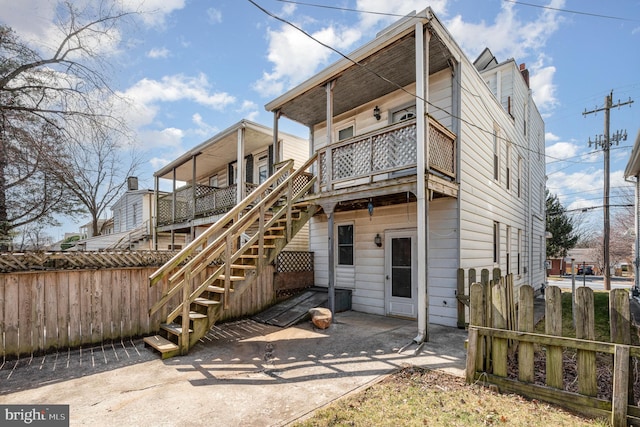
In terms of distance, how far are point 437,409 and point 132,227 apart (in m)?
25.4

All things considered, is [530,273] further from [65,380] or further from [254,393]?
[65,380]

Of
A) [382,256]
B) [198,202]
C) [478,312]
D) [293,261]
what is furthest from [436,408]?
[198,202]

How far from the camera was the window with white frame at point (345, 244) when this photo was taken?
931cm

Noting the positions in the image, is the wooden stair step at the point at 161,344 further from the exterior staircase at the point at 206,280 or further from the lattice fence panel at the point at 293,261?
the lattice fence panel at the point at 293,261

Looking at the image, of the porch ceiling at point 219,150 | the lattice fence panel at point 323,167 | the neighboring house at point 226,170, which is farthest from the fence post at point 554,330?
the porch ceiling at point 219,150

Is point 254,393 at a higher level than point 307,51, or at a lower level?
lower

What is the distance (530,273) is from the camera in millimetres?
12672

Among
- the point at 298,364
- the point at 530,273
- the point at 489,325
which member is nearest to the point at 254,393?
the point at 298,364

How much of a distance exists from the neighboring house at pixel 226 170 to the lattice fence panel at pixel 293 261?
2.73 metres

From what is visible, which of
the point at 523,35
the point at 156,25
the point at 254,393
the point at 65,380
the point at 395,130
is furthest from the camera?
the point at 523,35

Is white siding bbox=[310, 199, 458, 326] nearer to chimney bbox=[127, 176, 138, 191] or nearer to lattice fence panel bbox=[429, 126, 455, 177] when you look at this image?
lattice fence panel bbox=[429, 126, 455, 177]

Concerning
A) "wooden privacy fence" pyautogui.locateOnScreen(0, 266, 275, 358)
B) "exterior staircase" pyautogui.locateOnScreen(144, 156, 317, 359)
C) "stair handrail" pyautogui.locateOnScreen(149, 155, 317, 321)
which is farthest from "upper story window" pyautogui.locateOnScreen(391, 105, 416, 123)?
"wooden privacy fence" pyautogui.locateOnScreen(0, 266, 275, 358)

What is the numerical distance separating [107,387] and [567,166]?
80.3ft

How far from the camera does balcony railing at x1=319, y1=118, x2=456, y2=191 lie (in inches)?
247
